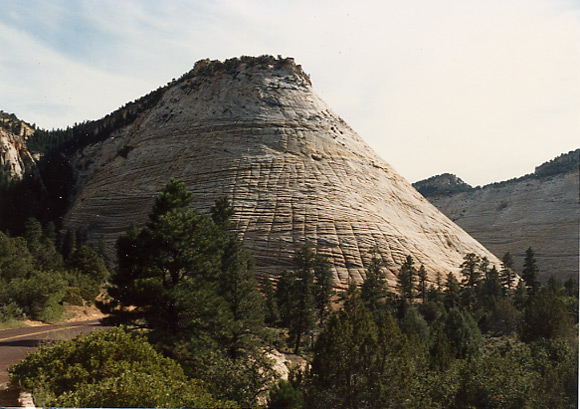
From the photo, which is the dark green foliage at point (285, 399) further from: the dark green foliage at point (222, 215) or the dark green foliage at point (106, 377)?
the dark green foliage at point (222, 215)

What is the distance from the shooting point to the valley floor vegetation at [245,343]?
23.6 ft

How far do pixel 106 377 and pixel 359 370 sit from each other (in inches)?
193

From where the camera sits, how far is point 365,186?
3164 cm

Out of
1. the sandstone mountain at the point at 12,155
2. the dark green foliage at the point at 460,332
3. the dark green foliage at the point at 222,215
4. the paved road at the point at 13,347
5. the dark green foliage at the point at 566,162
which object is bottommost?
the dark green foliage at the point at 460,332

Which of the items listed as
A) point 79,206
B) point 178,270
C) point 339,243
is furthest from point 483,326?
point 79,206

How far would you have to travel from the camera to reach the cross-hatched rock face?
2452cm

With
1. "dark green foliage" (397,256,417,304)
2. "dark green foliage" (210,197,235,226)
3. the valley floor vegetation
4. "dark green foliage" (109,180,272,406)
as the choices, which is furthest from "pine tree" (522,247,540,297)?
"dark green foliage" (109,180,272,406)

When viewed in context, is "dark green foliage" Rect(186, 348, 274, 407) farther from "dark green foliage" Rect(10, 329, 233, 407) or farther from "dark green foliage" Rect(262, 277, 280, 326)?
"dark green foliage" Rect(262, 277, 280, 326)

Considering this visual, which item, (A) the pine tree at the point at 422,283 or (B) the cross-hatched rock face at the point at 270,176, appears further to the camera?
(B) the cross-hatched rock face at the point at 270,176

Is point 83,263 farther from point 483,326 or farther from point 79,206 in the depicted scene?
point 483,326

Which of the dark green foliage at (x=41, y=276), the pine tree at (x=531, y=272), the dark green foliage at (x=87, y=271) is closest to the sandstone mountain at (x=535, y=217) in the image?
the pine tree at (x=531, y=272)

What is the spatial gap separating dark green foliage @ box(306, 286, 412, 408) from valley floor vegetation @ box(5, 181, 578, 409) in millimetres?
24

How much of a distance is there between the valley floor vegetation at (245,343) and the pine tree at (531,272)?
12.0 ft

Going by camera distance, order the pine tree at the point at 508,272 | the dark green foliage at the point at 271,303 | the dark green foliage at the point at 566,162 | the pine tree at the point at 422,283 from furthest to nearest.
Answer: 1. the pine tree at the point at 508,272
2. the pine tree at the point at 422,283
3. the dark green foliage at the point at 271,303
4. the dark green foliage at the point at 566,162
